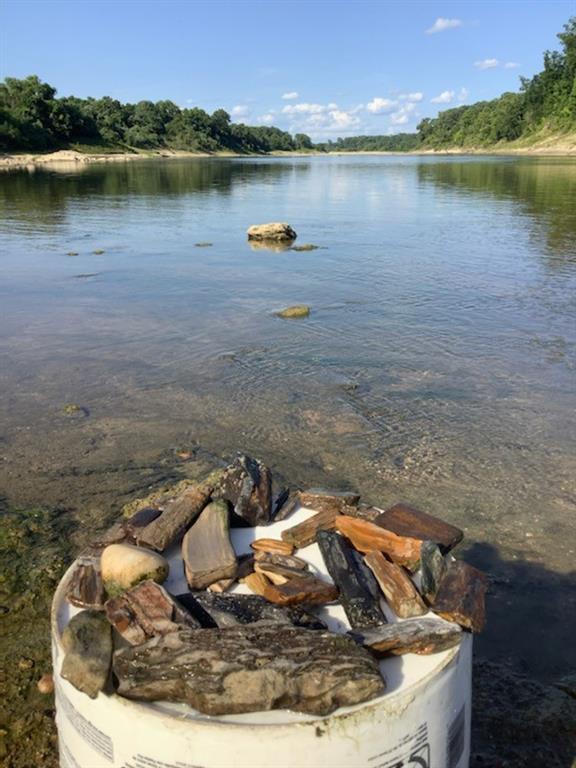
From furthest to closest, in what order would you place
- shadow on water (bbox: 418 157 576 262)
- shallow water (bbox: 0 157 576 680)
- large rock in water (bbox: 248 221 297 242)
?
large rock in water (bbox: 248 221 297 242), shadow on water (bbox: 418 157 576 262), shallow water (bbox: 0 157 576 680)

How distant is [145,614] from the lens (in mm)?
2893

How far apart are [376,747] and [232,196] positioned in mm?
46793

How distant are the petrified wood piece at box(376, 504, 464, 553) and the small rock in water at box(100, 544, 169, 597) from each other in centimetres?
124

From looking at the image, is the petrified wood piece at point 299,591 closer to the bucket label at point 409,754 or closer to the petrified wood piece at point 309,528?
the petrified wood piece at point 309,528

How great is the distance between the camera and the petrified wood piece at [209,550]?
3.25 metres

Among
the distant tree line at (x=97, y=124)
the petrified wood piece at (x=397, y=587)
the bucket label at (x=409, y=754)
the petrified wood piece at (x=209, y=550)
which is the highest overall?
the distant tree line at (x=97, y=124)

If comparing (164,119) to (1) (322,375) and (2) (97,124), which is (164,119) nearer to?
(2) (97,124)

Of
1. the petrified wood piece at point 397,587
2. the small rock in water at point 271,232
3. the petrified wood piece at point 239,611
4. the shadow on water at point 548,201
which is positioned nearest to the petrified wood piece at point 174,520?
the petrified wood piece at point 239,611

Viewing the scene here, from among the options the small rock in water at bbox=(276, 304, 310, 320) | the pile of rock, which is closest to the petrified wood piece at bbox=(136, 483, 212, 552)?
the pile of rock

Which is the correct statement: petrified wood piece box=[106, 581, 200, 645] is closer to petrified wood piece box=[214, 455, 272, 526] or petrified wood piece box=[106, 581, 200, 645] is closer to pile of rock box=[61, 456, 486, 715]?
pile of rock box=[61, 456, 486, 715]

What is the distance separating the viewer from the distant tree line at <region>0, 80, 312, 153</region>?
11956 cm

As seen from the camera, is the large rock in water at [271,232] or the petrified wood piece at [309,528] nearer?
the petrified wood piece at [309,528]

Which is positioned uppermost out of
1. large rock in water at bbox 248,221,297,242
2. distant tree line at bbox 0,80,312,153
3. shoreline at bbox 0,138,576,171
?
distant tree line at bbox 0,80,312,153

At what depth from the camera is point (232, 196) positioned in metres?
46.8
